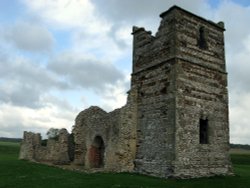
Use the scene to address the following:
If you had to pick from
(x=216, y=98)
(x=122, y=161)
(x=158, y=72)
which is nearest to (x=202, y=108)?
(x=216, y=98)

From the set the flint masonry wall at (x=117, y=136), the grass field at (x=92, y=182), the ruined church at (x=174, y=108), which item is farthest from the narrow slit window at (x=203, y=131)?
the flint masonry wall at (x=117, y=136)

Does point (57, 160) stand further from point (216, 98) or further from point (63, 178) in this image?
point (216, 98)

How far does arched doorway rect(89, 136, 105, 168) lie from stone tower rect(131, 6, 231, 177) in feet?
12.8

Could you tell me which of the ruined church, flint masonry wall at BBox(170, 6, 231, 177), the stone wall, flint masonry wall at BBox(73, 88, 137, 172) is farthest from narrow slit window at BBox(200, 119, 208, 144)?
the stone wall

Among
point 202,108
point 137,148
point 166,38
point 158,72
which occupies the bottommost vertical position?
point 137,148

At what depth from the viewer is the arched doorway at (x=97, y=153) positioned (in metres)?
21.4

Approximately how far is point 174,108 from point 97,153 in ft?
25.0

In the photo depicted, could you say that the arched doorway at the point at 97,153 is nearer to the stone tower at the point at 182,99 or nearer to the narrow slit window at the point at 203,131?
the stone tower at the point at 182,99

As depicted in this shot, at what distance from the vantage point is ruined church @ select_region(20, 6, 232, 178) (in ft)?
53.4

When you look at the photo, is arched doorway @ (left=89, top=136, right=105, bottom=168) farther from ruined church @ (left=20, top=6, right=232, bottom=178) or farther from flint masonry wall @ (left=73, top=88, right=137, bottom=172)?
ruined church @ (left=20, top=6, right=232, bottom=178)

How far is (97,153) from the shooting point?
21.6 metres

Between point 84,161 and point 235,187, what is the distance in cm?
1158

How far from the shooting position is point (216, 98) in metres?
18.3

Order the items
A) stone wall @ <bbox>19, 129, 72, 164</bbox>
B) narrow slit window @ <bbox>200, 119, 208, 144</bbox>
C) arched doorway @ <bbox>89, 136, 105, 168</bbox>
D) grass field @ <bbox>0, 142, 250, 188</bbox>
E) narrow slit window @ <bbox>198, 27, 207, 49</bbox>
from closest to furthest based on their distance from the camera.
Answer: grass field @ <bbox>0, 142, 250, 188</bbox> → narrow slit window @ <bbox>200, 119, 208, 144</bbox> → narrow slit window @ <bbox>198, 27, 207, 49</bbox> → arched doorway @ <bbox>89, 136, 105, 168</bbox> → stone wall @ <bbox>19, 129, 72, 164</bbox>
